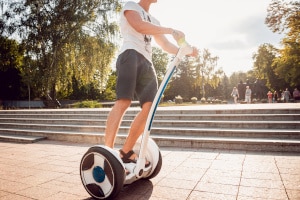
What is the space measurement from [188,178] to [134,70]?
151cm

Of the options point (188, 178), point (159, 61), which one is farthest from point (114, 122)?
point (159, 61)

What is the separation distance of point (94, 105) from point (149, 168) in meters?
18.6

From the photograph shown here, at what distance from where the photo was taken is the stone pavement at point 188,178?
94.7 inches

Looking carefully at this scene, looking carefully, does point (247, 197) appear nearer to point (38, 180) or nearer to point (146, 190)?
point (146, 190)

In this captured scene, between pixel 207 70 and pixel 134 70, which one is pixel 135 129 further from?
pixel 207 70

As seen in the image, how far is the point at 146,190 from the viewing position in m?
2.53

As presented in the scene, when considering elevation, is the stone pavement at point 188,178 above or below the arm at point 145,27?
below

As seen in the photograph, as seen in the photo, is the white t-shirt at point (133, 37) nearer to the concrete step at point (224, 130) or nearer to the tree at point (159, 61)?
the concrete step at point (224, 130)

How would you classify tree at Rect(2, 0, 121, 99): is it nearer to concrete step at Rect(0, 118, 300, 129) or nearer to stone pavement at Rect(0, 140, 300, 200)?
concrete step at Rect(0, 118, 300, 129)

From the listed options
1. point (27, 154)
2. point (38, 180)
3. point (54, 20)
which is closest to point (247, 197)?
point (38, 180)

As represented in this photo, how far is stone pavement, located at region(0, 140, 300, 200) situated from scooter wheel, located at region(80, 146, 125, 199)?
20cm

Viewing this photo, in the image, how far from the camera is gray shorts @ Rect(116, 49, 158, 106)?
7.84 ft

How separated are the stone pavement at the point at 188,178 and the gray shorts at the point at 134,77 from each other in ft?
3.35

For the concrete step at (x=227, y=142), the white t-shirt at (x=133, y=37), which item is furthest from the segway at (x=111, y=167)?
the concrete step at (x=227, y=142)
